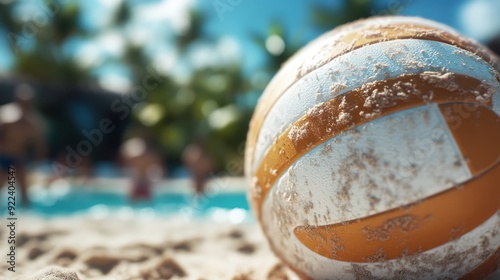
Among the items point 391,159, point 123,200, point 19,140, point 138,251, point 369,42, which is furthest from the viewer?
point 123,200

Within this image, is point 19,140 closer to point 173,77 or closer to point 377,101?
point 377,101

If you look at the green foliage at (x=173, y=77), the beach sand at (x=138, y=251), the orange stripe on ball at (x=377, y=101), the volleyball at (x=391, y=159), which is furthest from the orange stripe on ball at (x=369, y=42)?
the green foliage at (x=173, y=77)

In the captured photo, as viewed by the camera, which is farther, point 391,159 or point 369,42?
point 369,42

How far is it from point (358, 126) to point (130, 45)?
2394cm

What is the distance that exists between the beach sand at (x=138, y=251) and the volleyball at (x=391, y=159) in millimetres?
942

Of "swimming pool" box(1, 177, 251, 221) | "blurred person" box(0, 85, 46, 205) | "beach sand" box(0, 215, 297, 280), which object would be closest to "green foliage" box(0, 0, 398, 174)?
"swimming pool" box(1, 177, 251, 221)

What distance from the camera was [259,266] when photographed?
3617 millimetres

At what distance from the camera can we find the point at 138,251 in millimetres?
3924

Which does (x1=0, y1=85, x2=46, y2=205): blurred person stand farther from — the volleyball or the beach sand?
the volleyball

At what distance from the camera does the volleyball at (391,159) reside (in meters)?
2.22

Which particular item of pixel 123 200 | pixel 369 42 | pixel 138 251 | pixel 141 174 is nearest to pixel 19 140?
pixel 141 174

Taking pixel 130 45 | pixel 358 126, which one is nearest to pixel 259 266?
pixel 358 126

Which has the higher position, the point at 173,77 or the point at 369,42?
the point at 173,77

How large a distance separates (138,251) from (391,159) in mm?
2475
